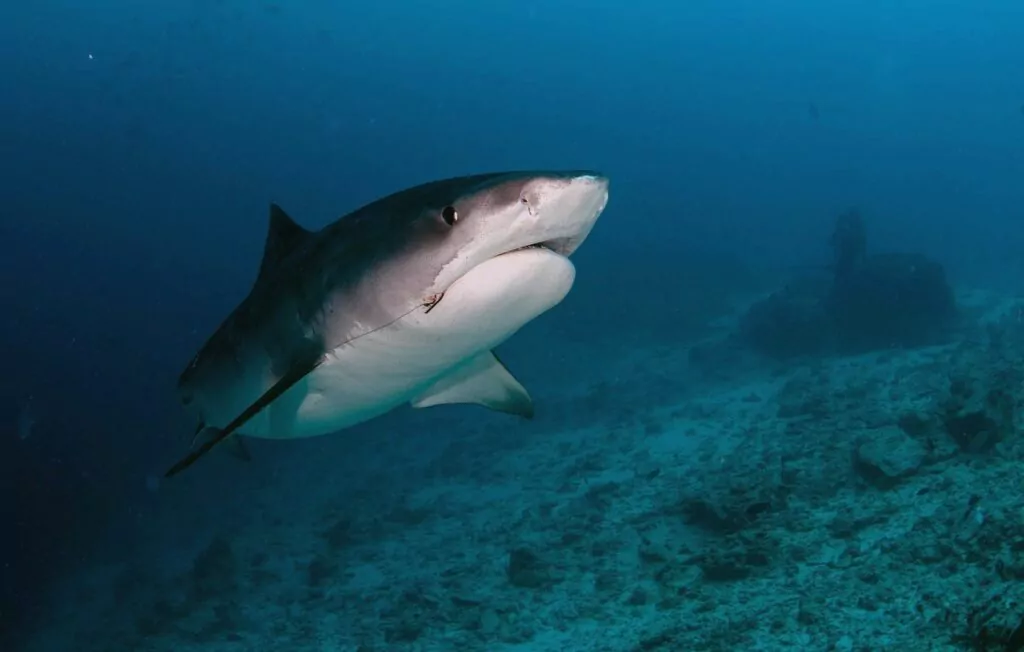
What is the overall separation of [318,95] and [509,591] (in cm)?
19552

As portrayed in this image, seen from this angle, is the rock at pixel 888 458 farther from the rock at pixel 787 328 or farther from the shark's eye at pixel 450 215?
the rock at pixel 787 328

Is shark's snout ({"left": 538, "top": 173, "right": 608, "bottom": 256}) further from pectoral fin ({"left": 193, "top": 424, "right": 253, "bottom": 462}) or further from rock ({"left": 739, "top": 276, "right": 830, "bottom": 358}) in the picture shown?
rock ({"left": 739, "top": 276, "right": 830, "bottom": 358})

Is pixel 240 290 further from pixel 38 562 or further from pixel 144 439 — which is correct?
pixel 38 562

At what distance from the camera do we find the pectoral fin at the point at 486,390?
14.6 ft

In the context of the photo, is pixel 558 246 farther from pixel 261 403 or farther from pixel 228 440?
pixel 228 440

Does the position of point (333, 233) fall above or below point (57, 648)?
above

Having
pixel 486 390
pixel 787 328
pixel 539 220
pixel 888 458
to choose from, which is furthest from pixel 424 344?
pixel 787 328

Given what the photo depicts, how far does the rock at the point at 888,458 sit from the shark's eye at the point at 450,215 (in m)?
6.96

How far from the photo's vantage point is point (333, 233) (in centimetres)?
321

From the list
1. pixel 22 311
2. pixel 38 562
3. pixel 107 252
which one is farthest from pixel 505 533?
pixel 107 252

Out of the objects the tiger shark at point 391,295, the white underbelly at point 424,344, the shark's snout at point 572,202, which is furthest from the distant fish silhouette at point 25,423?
the shark's snout at point 572,202

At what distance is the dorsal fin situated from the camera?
12.7 ft

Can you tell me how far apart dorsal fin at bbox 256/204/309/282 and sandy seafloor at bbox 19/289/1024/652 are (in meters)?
4.29

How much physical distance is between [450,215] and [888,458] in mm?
7247
